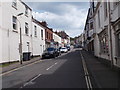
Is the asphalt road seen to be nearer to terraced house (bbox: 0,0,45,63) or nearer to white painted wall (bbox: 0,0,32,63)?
white painted wall (bbox: 0,0,32,63)

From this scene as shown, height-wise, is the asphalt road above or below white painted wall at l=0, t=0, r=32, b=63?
below

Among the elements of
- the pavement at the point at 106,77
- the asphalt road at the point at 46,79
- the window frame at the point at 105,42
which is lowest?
the asphalt road at the point at 46,79

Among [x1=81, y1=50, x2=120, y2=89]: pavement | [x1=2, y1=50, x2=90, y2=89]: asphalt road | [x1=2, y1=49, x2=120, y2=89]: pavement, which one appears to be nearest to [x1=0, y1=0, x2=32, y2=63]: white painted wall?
[x1=2, y1=49, x2=120, y2=89]: pavement

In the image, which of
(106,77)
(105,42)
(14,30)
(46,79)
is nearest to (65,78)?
(46,79)

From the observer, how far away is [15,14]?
974 inches

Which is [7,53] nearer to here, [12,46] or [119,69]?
[12,46]

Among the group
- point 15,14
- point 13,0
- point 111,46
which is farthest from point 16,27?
point 111,46

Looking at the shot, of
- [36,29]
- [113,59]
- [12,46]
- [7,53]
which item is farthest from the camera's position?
[36,29]

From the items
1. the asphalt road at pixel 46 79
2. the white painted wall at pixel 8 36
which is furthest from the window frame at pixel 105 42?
the white painted wall at pixel 8 36

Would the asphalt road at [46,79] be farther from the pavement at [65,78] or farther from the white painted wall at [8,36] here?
the white painted wall at [8,36]

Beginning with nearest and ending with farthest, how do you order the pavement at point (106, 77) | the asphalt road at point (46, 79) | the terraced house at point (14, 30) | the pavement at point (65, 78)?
the pavement at point (106, 77) < the pavement at point (65, 78) < the asphalt road at point (46, 79) < the terraced house at point (14, 30)

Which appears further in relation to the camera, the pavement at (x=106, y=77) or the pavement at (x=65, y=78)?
the pavement at (x=65, y=78)

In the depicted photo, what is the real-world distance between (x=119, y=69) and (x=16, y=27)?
15.9 m

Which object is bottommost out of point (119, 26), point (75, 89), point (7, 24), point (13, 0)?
point (75, 89)
